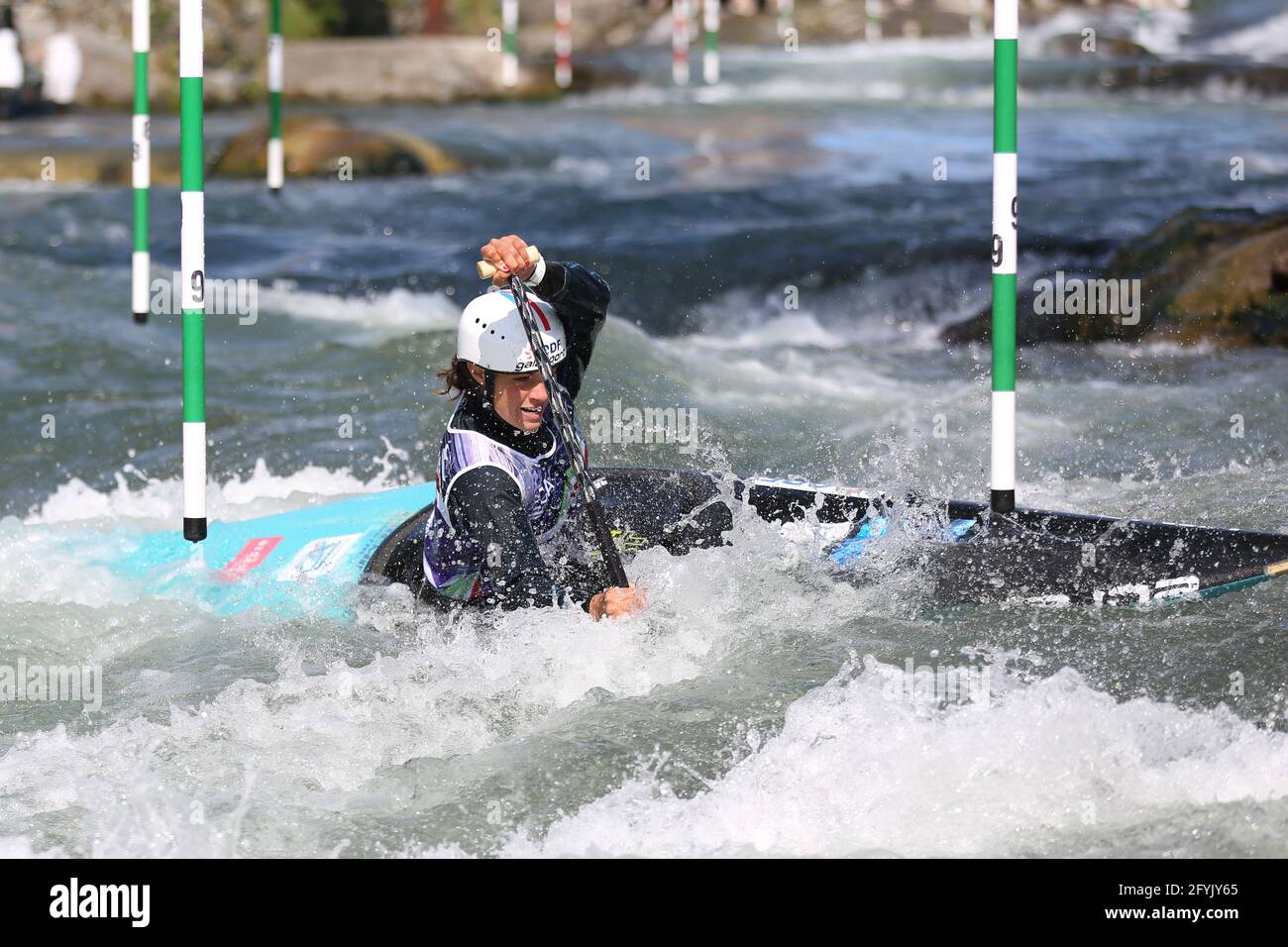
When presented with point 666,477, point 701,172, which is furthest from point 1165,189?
point 666,477

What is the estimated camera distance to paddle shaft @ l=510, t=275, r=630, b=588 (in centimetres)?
409

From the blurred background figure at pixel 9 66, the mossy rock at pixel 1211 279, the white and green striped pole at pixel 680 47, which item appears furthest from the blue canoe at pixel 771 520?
the white and green striped pole at pixel 680 47

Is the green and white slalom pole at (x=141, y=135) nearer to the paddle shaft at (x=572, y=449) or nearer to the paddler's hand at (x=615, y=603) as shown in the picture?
the paddle shaft at (x=572, y=449)

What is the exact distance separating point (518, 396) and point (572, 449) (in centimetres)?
20

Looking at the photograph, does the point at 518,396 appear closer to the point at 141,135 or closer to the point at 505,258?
the point at 505,258

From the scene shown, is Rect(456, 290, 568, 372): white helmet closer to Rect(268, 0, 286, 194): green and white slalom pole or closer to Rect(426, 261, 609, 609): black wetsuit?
Rect(426, 261, 609, 609): black wetsuit

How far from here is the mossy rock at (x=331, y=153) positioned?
13.4 metres

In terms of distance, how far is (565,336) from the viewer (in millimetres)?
4426

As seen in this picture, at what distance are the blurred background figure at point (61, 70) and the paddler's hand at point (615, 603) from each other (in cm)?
1503

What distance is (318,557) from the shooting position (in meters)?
5.10

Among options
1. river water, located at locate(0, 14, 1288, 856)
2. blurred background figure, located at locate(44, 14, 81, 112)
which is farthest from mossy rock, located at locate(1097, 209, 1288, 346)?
blurred background figure, located at locate(44, 14, 81, 112)

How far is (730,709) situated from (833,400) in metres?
3.92

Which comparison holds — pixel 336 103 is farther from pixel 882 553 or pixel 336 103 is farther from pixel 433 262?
pixel 882 553

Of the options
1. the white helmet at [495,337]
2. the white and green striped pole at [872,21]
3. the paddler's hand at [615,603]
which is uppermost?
the white and green striped pole at [872,21]
